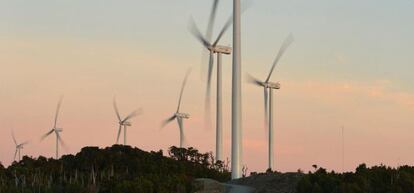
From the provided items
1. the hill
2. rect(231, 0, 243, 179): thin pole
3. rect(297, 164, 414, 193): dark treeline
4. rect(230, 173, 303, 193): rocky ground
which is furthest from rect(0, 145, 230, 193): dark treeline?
rect(297, 164, 414, 193): dark treeline

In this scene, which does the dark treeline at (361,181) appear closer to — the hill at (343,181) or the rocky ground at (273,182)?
the hill at (343,181)

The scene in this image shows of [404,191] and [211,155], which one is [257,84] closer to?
[211,155]

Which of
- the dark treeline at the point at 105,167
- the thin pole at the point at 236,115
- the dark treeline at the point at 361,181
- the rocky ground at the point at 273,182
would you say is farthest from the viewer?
the dark treeline at the point at 105,167

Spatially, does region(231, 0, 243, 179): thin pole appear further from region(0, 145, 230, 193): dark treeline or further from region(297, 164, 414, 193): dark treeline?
region(0, 145, 230, 193): dark treeline

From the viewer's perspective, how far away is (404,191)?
36.6 m

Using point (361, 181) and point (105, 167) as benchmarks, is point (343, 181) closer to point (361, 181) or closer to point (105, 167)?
point (361, 181)

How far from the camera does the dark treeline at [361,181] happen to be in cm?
3697

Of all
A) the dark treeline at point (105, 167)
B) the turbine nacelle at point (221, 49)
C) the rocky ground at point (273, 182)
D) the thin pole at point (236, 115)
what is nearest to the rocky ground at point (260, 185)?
the rocky ground at point (273, 182)

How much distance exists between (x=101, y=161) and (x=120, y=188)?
3823 centimetres

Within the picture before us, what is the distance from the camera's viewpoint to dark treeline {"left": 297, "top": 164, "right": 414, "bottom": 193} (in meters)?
37.0

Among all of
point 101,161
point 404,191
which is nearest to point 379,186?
point 404,191

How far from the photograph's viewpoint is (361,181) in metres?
38.9

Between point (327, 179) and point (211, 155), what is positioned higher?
point (211, 155)

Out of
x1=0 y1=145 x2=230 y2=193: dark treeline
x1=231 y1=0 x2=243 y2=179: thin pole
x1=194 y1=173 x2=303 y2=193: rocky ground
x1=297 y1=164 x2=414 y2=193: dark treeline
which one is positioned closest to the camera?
x1=297 y1=164 x2=414 y2=193: dark treeline
